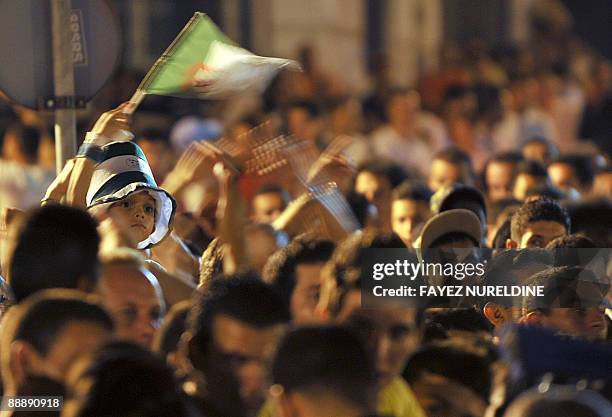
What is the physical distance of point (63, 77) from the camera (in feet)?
25.3

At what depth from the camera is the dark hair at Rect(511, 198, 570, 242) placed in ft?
29.0

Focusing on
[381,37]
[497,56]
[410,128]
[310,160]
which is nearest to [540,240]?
[310,160]

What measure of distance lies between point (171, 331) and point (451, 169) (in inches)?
269

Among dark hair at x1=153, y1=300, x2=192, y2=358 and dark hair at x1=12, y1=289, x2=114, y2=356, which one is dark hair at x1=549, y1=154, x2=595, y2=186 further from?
dark hair at x1=12, y1=289, x2=114, y2=356

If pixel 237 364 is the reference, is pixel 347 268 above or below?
above

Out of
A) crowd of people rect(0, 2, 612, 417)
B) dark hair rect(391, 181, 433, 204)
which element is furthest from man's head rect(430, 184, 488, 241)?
dark hair rect(391, 181, 433, 204)

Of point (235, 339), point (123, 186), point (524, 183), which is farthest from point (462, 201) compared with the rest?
point (235, 339)

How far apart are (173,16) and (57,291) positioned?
1484 cm

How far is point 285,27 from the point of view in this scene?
2014cm

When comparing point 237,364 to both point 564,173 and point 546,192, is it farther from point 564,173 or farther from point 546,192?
point 564,173

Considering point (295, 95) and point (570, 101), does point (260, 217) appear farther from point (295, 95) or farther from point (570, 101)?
point (570, 101)

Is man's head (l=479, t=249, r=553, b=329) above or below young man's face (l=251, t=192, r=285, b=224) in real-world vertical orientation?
above

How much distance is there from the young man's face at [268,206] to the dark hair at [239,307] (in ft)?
17.5

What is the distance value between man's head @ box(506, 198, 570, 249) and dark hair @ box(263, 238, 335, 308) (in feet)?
6.40
